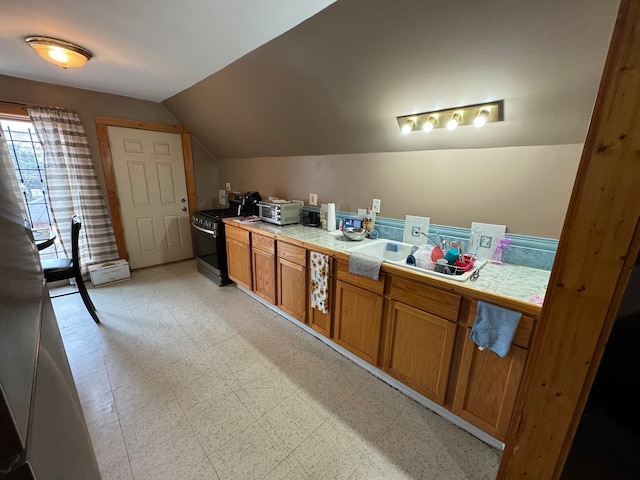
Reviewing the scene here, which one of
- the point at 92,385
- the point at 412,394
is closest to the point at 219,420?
the point at 92,385

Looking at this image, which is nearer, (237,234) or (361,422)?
(361,422)

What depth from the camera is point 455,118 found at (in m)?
1.67

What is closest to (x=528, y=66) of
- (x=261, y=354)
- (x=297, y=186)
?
(x=297, y=186)

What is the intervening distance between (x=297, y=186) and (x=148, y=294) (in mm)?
2161

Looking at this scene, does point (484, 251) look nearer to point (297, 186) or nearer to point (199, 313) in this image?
point (297, 186)

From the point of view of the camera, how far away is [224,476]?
130cm

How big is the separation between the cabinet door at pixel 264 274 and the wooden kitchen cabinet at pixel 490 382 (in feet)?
5.53

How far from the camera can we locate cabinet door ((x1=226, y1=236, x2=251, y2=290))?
2.88m

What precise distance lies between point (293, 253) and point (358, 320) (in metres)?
0.78

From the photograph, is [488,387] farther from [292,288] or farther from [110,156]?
[110,156]

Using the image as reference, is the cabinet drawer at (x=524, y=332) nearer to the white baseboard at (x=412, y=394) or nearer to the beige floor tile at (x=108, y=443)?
the white baseboard at (x=412, y=394)

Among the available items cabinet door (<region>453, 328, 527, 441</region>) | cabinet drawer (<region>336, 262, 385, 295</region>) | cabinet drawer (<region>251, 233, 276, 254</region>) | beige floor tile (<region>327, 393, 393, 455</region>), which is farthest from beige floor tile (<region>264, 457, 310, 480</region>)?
cabinet drawer (<region>251, 233, 276, 254</region>)

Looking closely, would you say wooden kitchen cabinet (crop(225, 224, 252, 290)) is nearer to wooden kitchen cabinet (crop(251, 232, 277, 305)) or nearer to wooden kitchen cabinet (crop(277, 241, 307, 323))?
wooden kitchen cabinet (crop(251, 232, 277, 305))

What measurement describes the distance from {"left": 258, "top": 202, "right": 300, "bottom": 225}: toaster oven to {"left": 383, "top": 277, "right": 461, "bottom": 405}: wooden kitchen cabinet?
4.86 feet
